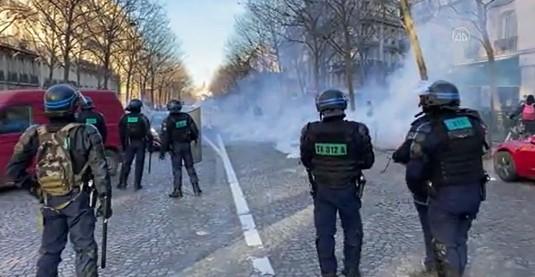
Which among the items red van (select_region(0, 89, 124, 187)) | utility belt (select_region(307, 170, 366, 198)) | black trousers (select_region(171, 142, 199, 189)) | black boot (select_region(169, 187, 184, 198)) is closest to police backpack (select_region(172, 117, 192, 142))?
black trousers (select_region(171, 142, 199, 189))

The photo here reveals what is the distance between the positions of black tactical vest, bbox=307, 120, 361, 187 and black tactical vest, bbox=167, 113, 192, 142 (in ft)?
18.2

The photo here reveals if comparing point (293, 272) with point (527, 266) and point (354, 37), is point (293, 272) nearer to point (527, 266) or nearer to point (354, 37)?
point (527, 266)

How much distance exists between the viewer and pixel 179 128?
33.6ft

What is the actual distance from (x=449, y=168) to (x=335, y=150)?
904 mm

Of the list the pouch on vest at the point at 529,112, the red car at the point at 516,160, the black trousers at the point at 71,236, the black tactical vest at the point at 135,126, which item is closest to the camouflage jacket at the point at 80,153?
the black trousers at the point at 71,236

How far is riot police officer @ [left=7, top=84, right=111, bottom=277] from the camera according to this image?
4.45 m

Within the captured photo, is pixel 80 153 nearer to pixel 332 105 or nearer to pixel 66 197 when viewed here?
pixel 66 197

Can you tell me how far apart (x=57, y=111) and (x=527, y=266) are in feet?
14.3

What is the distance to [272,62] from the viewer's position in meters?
52.4

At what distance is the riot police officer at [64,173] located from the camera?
4449mm

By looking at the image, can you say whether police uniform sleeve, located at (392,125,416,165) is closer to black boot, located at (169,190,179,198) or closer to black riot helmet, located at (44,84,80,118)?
black riot helmet, located at (44,84,80,118)

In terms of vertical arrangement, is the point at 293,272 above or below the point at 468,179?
below

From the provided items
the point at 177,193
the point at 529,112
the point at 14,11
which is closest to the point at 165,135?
the point at 177,193

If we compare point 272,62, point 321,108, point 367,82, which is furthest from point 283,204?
point 272,62
